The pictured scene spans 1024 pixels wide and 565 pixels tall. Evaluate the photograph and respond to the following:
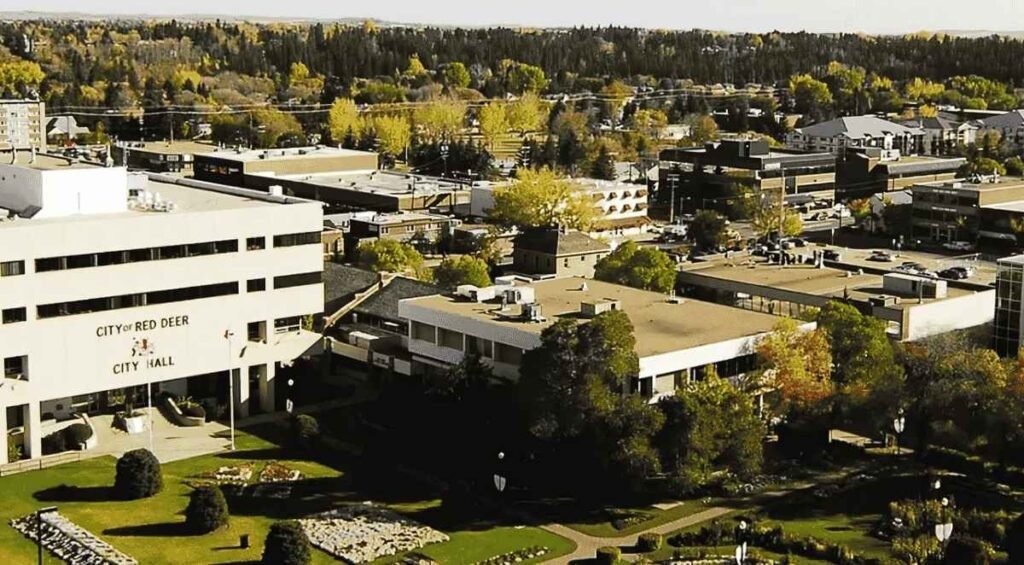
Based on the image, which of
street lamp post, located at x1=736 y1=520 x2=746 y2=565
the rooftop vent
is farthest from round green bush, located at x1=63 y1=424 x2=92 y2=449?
street lamp post, located at x1=736 y1=520 x2=746 y2=565

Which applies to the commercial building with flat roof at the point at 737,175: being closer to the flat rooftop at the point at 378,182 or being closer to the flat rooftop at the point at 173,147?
the flat rooftop at the point at 378,182

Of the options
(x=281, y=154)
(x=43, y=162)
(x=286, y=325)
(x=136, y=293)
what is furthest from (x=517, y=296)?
(x=281, y=154)

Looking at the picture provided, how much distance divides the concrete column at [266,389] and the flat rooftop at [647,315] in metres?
4.46

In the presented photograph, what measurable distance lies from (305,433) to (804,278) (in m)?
18.0

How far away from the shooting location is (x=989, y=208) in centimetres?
6419

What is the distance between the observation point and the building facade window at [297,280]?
125ft

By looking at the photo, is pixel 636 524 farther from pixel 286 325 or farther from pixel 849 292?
pixel 849 292

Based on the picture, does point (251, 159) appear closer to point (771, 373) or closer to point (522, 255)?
point (522, 255)

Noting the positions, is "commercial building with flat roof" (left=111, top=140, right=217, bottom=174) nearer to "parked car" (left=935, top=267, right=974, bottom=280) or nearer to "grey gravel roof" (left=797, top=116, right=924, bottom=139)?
"grey gravel roof" (left=797, top=116, right=924, bottom=139)

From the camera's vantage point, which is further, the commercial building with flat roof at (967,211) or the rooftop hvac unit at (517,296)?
the commercial building with flat roof at (967,211)

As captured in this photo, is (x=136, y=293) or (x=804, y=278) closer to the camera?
(x=136, y=293)

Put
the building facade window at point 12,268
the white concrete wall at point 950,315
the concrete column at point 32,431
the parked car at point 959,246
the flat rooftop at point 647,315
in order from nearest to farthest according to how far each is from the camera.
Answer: the building facade window at point 12,268 → the concrete column at point 32,431 → the flat rooftop at point 647,315 → the white concrete wall at point 950,315 → the parked car at point 959,246

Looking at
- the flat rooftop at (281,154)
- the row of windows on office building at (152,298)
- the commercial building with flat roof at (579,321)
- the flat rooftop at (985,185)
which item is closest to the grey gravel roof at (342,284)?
the row of windows on office building at (152,298)

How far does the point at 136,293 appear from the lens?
35.2 meters
